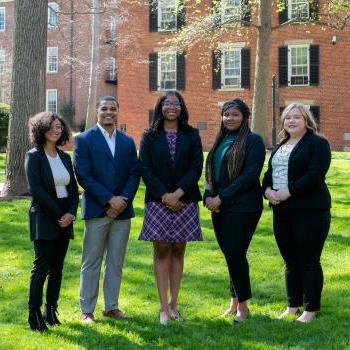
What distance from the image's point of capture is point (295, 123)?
543 cm

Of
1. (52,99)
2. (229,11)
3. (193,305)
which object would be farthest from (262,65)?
(52,99)

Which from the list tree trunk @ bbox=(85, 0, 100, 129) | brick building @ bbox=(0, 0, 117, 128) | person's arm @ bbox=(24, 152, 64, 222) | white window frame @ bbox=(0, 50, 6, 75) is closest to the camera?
person's arm @ bbox=(24, 152, 64, 222)

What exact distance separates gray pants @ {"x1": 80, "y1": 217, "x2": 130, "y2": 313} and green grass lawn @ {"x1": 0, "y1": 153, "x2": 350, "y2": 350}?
225 millimetres

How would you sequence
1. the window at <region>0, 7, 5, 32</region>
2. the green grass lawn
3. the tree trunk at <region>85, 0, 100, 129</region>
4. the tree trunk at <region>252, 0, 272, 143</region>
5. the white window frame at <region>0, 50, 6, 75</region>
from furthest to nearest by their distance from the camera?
the window at <region>0, 7, 5, 32</region> → the white window frame at <region>0, 50, 6, 75</region> → the tree trunk at <region>85, 0, 100, 129</region> → the tree trunk at <region>252, 0, 272, 143</region> → the green grass lawn

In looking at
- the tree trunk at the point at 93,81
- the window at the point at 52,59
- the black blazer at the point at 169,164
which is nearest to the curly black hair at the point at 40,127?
the black blazer at the point at 169,164

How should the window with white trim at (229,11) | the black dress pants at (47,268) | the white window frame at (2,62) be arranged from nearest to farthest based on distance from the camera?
the black dress pants at (47,268)
the window with white trim at (229,11)
the white window frame at (2,62)

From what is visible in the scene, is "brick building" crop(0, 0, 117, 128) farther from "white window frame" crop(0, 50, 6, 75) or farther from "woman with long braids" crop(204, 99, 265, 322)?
"woman with long braids" crop(204, 99, 265, 322)

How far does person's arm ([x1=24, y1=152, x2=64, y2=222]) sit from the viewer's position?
16.9ft

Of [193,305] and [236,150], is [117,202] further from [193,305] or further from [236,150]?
[193,305]

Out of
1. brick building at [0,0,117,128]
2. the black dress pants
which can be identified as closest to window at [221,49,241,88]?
brick building at [0,0,117,128]

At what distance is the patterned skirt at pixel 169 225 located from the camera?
212 inches

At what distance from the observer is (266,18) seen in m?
19.0

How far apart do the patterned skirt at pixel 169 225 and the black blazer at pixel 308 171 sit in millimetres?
763

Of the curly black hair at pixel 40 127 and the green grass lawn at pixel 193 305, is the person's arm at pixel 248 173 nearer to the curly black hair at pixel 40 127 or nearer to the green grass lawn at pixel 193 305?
the green grass lawn at pixel 193 305
